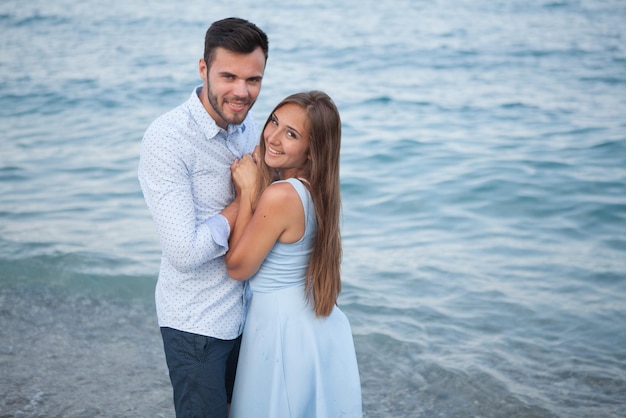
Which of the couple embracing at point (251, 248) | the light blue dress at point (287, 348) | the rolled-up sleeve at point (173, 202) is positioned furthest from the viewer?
the light blue dress at point (287, 348)

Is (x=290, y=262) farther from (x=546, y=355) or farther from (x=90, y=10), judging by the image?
(x=90, y=10)

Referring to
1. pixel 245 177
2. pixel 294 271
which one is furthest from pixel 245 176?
pixel 294 271

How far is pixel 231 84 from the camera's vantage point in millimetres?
2896

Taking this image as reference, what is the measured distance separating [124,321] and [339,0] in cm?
1769

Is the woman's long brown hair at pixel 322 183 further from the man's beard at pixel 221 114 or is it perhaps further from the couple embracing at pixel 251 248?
the man's beard at pixel 221 114

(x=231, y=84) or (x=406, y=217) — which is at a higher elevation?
(x=231, y=84)

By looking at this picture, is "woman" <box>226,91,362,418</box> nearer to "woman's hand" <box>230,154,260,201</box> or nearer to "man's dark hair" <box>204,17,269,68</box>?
"woman's hand" <box>230,154,260,201</box>

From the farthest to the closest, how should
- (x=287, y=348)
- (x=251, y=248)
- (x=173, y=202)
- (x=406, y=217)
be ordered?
(x=406, y=217) < (x=287, y=348) < (x=251, y=248) < (x=173, y=202)

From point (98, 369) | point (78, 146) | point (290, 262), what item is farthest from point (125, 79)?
point (290, 262)

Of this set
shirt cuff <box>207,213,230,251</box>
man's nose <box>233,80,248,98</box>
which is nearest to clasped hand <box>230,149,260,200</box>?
shirt cuff <box>207,213,230,251</box>

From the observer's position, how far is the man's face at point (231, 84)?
2.89 m

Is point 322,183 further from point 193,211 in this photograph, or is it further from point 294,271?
point 193,211

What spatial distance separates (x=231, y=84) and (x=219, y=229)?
548 millimetres

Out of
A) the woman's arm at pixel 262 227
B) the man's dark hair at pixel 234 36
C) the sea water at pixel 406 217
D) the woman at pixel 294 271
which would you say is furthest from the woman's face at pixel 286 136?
the sea water at pixel 406 217
